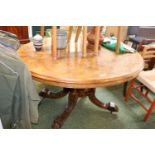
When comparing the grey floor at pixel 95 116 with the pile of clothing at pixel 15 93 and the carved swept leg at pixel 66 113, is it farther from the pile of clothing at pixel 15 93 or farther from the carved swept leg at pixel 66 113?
the pile of clothing at pixel 15 93

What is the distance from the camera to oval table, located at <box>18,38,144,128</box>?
3.98 ft

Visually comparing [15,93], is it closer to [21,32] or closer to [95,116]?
[95,116]

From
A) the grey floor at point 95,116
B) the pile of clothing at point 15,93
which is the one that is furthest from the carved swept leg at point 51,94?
the pile of clothing at point 15,93

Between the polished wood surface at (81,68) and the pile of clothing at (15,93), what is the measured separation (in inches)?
7.1

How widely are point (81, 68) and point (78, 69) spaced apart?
3cm

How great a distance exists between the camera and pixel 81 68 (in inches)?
53.6

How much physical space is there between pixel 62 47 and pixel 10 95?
73cm

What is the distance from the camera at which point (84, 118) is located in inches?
78.7

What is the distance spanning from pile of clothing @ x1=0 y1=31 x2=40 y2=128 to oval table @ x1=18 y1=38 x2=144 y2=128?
7.1 inches

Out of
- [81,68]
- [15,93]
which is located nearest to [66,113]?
[81,68]
